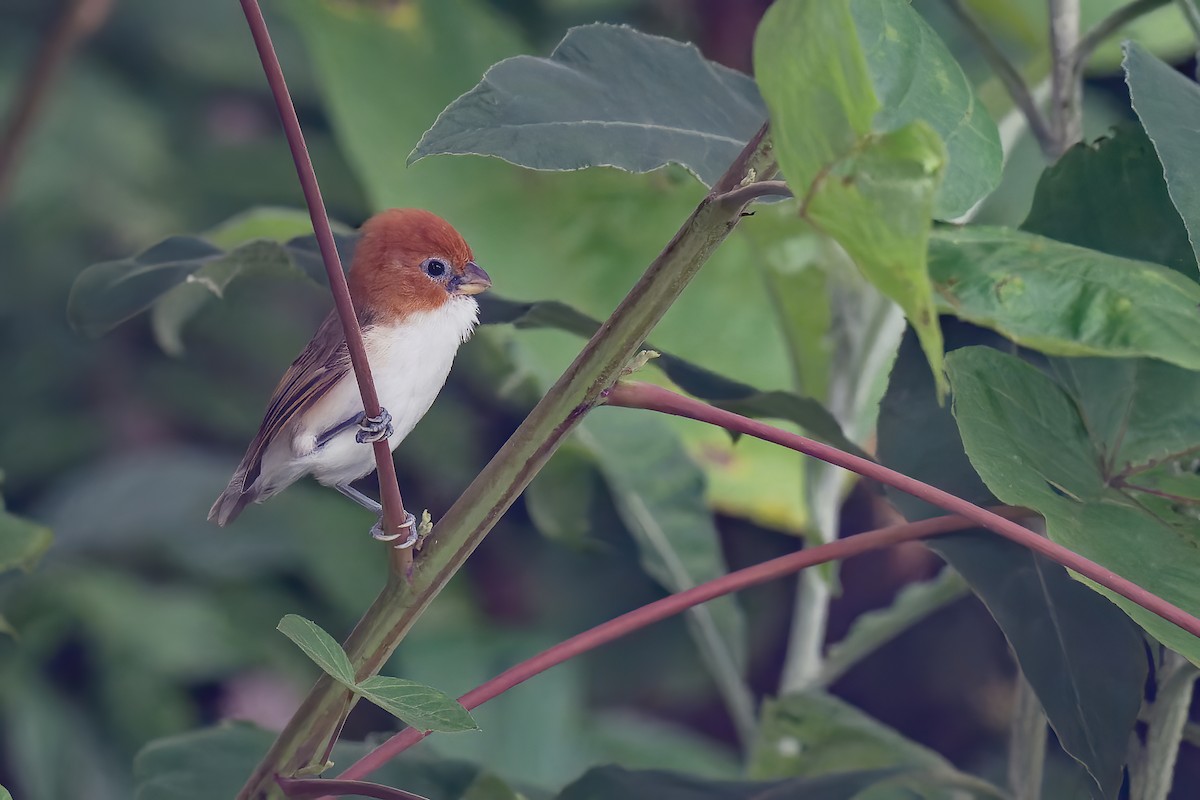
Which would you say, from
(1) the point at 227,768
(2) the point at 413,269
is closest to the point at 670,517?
(2) the point at 413,269

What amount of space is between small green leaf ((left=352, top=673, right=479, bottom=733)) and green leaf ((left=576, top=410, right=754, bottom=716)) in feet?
1.85

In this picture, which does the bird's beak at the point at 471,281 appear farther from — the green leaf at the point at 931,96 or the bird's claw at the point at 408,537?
the green leaf at the point at 931,96

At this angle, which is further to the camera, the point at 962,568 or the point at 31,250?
the point at 31,250

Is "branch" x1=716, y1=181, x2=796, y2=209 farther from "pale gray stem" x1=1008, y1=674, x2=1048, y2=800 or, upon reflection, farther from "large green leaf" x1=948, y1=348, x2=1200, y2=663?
"pale gray stem" x1=1008, y1=674, x2=1048, y2=800

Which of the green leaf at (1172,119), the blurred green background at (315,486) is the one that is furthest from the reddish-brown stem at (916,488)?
the blurred green background at (315,486)

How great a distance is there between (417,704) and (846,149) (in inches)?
11.8

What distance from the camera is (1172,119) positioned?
0.58 m

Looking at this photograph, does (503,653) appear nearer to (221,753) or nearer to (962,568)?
(221,753)

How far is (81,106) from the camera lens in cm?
192

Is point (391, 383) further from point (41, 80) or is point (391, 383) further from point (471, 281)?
point (41, 80)

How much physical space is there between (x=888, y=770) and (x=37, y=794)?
43.3 inches

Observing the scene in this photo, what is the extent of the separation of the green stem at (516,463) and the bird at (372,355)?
1.17 ft

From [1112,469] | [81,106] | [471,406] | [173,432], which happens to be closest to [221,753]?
[1112,469]

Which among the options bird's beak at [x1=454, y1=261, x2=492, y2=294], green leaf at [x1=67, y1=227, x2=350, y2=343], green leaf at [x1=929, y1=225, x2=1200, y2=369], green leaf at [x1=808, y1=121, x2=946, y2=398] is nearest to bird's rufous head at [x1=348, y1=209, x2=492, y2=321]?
bird's beak at [x1=454, y1=261, x2=492, y2=294]
